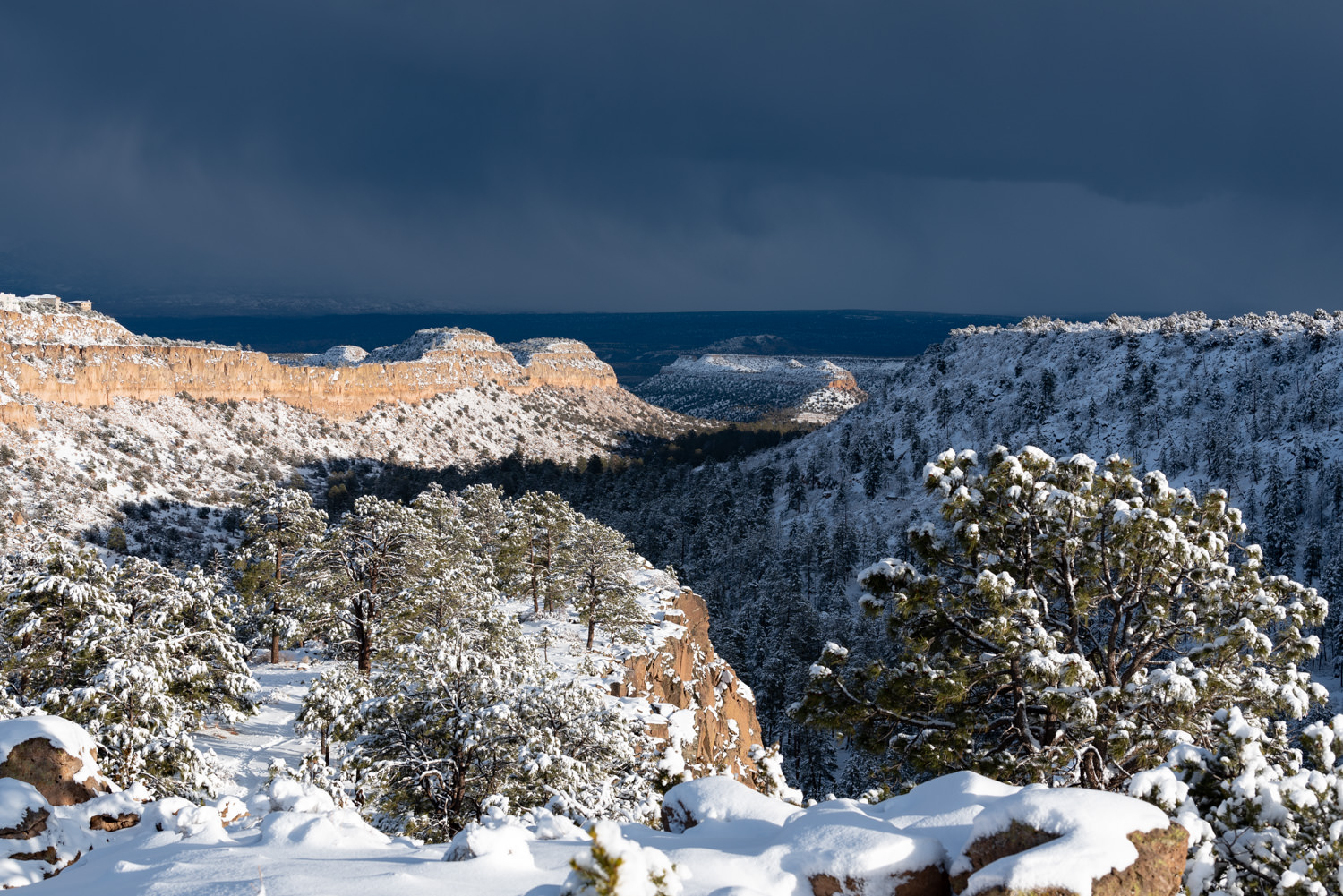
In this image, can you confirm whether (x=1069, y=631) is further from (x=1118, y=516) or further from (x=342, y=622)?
(x=342, y=622)

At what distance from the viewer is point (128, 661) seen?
1534 centimetres

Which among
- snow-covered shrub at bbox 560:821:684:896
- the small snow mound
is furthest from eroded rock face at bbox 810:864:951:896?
snow-covered shrub at bbox 560:821:684:896

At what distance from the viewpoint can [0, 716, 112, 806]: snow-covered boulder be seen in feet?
34.3

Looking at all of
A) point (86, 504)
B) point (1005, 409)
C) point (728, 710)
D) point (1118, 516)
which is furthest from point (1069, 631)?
point (1005, 409)

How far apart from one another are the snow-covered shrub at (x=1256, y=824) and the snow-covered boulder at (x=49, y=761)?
13122 mm

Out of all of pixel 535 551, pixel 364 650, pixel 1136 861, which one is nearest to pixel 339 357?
pixel 535 551

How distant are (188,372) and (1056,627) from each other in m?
104

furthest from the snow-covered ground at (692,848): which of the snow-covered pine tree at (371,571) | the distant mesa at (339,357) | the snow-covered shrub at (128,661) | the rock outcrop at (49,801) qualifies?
the distant mesa at (339,357)

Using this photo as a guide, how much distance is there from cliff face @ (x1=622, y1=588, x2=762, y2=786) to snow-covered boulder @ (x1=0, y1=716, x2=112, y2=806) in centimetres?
1534

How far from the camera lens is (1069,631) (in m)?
12.7

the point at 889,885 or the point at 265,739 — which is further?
the point at 265,739

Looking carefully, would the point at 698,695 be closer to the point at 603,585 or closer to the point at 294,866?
the point at 603,585

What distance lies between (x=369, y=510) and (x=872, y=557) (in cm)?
7283

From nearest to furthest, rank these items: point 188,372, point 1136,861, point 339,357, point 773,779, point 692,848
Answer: point 1136,861, point 692,848, point 773,779, point 188,372, point 339,357
